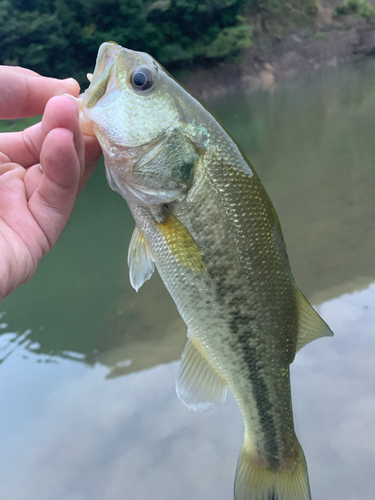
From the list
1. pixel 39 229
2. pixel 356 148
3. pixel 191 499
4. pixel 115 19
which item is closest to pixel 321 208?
pixel 356 148

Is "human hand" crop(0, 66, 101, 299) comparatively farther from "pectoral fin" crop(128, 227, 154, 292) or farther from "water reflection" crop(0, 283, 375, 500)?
"water reflection" crop(0, 283, 375, 500)

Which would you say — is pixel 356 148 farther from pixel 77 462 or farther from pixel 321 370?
pixel 77 462

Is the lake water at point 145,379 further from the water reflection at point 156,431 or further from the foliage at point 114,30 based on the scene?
the foliage at point 114,30

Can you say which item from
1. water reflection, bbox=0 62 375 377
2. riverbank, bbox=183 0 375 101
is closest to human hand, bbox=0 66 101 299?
water reflection, bbox=0 62 375 377

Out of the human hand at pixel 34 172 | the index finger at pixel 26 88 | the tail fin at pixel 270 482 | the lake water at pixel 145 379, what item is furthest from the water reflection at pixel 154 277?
the index finger at pixel 26 88

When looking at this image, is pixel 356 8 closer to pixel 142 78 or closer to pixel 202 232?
pixel 142 78
